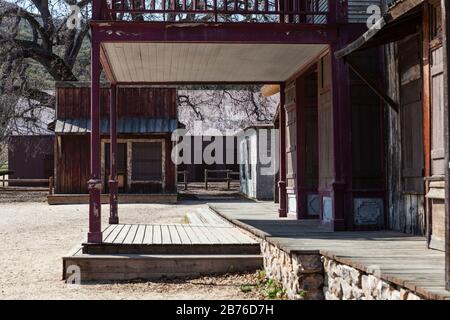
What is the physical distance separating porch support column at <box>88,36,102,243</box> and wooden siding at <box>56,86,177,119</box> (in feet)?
53.3

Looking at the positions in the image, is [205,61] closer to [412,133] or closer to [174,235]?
[174,235]

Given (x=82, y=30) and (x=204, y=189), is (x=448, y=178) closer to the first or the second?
(x=204, y=189)

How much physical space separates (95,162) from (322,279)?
3816 millimetres

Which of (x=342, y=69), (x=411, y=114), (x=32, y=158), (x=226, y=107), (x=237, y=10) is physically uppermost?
(x=226, y=107)

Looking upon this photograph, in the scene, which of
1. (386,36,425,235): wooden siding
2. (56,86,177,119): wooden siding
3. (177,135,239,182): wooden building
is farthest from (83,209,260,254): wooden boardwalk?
(177,135,239,182): wooden building

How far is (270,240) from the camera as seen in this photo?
8.26 metres

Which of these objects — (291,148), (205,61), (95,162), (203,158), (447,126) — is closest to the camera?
(447,126)

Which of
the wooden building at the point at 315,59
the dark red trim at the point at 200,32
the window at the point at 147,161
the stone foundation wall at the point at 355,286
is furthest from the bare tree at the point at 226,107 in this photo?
the stone foundation wall at the point at 355,286

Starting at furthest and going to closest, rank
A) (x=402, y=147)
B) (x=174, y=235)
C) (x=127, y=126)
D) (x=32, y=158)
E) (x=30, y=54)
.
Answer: (x=32, y=158), (x=30, y=54), (x=127, y=126), (x=174, y=235), (x=402, y=147)

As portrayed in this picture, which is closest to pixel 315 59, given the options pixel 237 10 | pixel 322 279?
pixel 237 10

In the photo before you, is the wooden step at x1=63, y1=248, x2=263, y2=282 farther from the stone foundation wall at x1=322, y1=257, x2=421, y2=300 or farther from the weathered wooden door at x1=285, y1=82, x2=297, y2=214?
the weathered wooden door at x1=285, y1=82, x2=297, y2=214

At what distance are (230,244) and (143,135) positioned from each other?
54.3ft

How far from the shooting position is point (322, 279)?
6.91 metres

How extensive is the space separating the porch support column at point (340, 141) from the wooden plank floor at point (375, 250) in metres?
0.39
